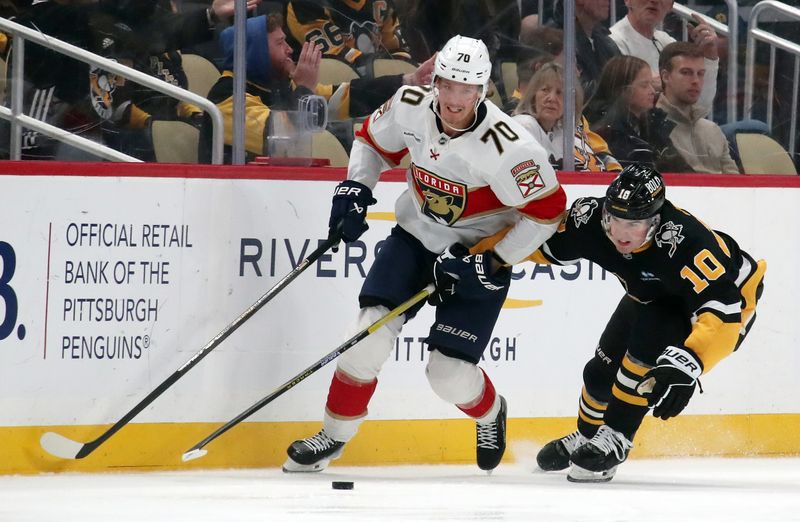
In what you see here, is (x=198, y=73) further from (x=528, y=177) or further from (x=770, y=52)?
(x=770, y=52)

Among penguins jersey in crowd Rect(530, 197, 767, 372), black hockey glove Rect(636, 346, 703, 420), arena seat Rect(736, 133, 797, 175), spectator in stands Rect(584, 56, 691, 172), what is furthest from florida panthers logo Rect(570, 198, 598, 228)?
arena seat Rect(736, 133, 797, 175)

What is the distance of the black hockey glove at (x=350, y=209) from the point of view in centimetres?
437

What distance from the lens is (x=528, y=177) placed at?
4.21 metres

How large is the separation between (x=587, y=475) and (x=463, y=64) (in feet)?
→ 4.74

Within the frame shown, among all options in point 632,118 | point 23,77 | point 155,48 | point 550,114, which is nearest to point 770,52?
point 632,118

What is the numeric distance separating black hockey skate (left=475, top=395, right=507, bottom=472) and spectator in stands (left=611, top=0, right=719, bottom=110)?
1594mm

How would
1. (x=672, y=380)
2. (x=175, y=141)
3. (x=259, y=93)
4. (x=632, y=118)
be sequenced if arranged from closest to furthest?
(x=672, y=380) < (x=175, y=141) < (x=259, y=93) < (x=632, y=118)

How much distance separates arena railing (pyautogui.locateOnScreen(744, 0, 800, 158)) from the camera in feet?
17.8

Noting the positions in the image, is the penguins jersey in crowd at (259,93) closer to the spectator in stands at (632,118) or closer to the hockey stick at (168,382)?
the hockey stick at (168,382)

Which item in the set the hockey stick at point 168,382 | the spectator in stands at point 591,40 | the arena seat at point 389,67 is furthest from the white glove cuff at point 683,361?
the arena seat at point 389,67

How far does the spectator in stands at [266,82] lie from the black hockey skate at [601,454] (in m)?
1.54

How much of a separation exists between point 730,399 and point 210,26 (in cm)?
243

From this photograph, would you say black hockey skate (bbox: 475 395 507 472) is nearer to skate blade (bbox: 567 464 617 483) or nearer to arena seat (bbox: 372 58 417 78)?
skate blade (bbox: 567 464 617 483)

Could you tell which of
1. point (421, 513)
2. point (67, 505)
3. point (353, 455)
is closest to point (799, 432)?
point (353, 455)
